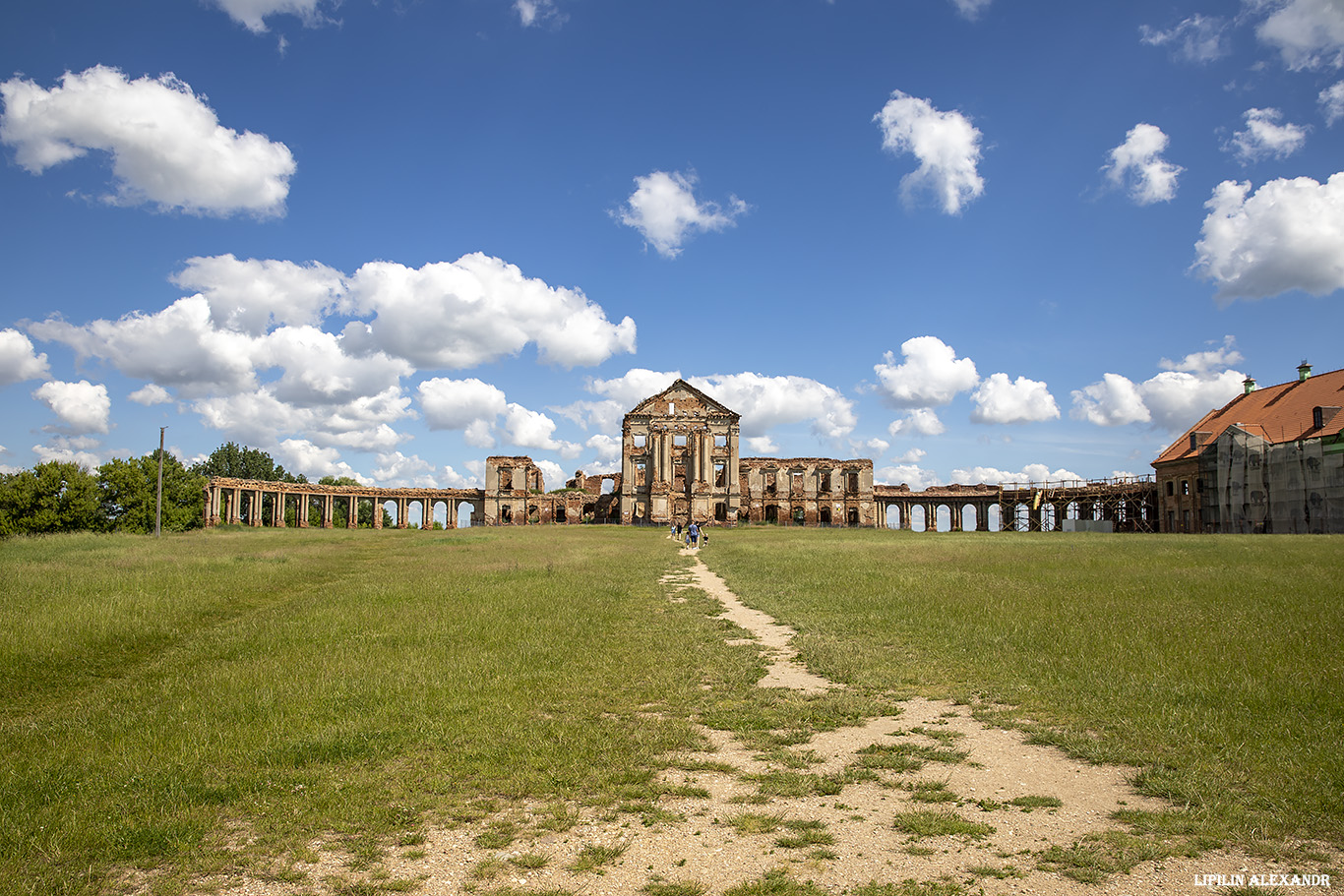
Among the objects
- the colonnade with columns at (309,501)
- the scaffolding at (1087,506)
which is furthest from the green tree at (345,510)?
the scaffolding at (1087,506)

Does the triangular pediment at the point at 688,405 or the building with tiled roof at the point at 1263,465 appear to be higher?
the triangular pediment at the point at 688,405

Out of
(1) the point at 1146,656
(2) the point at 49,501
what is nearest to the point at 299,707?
(1) the point at 1146,656

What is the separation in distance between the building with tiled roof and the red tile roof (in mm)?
64

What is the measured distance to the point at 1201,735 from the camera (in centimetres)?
721

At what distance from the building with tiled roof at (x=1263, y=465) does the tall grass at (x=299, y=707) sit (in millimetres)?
50446

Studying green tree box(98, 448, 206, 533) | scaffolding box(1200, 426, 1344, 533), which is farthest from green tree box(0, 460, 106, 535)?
scaffolding box(1200, 426, 1344, 533)

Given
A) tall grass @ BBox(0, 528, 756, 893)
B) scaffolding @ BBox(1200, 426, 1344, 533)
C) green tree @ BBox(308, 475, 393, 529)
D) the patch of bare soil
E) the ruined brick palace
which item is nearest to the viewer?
the patch of bare soil

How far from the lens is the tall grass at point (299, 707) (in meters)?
5.62

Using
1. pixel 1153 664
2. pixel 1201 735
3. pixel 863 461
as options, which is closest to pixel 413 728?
pixel 1201 735

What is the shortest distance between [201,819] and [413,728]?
2.31 m

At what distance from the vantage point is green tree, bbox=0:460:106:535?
52.2 meters

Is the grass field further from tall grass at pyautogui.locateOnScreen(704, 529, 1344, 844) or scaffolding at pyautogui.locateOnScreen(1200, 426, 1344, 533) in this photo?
scaffolding at pyautogui.locateOnScreen(1200, 426, 1344, 533)

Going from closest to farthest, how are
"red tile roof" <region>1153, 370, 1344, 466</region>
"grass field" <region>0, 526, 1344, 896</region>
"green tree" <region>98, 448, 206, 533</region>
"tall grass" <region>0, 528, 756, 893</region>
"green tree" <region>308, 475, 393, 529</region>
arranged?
"tall grass" <region>0, 528, 756, 893</region> → "grass field" <region>0, 526, 1344, 896</region> → "red tile roof" <region>1153, 370, 1344, 466</region> → "green tree" <region>98, 448, 206, 533</region> → "green tree" <region>308, 475, 393, 529</region>

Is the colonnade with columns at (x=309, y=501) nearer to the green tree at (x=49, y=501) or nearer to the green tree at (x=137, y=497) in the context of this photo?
the green tree at (x=137, y=497)
